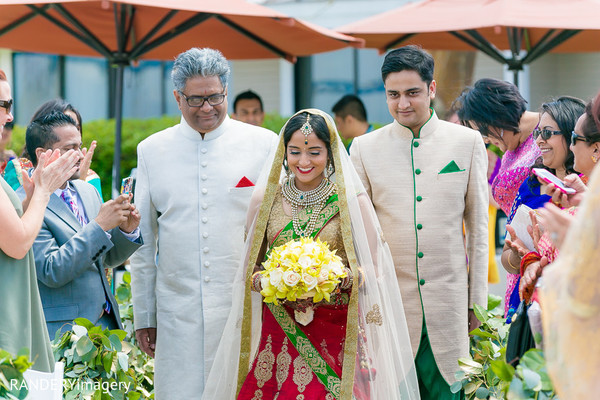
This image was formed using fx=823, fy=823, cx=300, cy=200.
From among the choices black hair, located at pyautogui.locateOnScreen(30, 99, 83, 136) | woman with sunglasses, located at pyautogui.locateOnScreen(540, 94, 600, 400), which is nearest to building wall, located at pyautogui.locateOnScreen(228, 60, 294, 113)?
black hair, located at pyautogui.locateOnScreen(30, 99, 83, 136)

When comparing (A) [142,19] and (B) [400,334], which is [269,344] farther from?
(A) [142,19]

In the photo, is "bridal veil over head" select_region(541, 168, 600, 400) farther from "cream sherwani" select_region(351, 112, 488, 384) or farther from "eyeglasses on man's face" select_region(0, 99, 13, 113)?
"eyeglasses on man's face" select_region(0, 99, 13, 113)

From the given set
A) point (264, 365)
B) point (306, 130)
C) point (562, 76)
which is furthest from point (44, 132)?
point (562, 76)

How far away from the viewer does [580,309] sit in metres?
2.32

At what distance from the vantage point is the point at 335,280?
12.5 ft

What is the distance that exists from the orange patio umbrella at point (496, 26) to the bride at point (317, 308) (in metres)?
3.29

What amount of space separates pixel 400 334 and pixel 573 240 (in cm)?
194

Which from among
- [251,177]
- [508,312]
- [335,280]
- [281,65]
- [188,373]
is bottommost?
[188,373]

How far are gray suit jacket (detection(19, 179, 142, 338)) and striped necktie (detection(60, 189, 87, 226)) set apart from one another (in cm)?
10

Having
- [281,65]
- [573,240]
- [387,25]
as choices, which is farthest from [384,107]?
[573,240]

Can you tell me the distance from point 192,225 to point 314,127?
2.80 ft

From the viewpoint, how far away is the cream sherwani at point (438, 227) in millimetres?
4340

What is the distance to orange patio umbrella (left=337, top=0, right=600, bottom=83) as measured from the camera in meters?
6.92

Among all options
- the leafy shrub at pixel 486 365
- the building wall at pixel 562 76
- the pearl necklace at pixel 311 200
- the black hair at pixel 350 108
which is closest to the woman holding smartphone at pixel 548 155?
the leafy shrub at pixel 486 365
